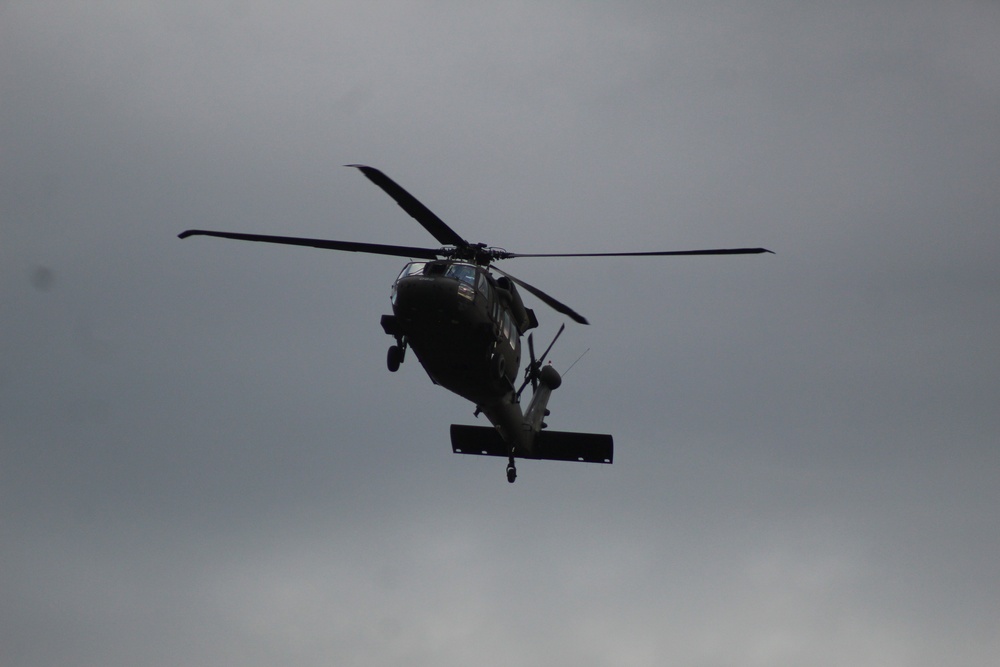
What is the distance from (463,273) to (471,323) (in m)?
1.11

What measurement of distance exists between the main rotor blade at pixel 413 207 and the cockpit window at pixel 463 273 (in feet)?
2.46

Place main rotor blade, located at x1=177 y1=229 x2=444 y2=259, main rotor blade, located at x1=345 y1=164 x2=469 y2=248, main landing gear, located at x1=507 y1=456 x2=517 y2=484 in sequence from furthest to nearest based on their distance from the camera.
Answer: main landing gear, located at x1=507 y1=456 x2=517 y2=484 < main rotor blade, located at x1=177 y1=229 x2=444 y2=259 < main rotor blade, located at x1=345 y1=164 x2=469 y2=248

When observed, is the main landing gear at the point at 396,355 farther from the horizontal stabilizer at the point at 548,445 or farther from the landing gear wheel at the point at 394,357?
the horizontal stabilizer at the point at 548,445

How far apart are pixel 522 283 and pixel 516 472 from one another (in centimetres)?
508

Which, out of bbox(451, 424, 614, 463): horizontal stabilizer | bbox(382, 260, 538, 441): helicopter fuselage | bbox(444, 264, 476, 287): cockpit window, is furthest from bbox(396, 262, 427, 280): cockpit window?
bbox(451, 424, 614, 463): horizontal stabilizer

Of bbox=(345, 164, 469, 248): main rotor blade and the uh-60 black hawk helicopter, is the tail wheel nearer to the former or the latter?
the uh-60 black hawk helicopter

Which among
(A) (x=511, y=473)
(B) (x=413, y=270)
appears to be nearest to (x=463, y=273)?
(B) (x=413, y=270)

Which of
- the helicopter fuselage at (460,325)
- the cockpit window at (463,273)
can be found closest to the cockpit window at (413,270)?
the helicopter fuselage at (460,325)

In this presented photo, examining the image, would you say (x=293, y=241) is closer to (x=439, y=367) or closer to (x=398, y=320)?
(x=398, y=320)

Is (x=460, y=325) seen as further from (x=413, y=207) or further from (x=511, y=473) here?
(x=511, y=473)

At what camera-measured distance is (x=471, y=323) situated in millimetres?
21953

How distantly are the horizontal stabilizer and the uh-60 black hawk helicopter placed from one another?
25 mm

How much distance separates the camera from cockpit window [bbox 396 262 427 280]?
2203cm

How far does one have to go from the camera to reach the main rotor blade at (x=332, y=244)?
70.0ft
